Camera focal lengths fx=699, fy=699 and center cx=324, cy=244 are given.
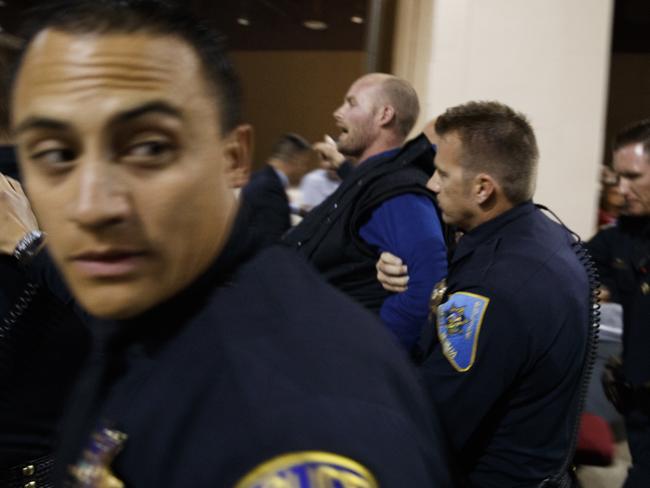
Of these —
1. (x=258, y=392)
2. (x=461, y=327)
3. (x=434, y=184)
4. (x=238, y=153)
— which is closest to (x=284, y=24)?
(x=434, y=184)

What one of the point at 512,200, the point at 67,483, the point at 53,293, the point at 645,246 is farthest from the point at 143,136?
the point at 645,246

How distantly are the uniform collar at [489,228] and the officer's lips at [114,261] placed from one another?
1.27m

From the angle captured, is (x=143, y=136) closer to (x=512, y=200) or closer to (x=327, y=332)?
(x=327, y=332)

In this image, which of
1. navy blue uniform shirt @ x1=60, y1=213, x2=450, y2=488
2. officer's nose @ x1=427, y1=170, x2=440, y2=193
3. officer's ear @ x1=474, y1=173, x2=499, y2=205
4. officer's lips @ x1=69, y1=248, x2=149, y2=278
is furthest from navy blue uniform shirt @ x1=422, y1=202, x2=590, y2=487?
officer's lips @ x1=69, y1=248, x2=149, y2=278

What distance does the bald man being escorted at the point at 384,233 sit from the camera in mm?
2229

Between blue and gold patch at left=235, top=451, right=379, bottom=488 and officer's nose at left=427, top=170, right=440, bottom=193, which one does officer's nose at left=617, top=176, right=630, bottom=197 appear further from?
blue and gold patch at left=235, top=451, right=379, bottom=488

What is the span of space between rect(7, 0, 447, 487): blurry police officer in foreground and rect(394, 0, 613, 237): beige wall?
326cm

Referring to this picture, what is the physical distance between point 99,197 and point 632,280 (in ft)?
9.38

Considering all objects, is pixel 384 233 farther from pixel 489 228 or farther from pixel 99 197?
pixel 99 197

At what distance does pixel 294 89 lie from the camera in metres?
7.23

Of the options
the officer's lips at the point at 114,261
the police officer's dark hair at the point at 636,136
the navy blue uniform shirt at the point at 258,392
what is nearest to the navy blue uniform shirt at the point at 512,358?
the navy blue uniform shirt at the point at 258,392

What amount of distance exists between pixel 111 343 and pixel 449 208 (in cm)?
144

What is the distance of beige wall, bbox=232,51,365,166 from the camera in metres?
6.73

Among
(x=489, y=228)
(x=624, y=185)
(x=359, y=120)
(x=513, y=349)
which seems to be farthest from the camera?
(x=624, y=185)
